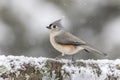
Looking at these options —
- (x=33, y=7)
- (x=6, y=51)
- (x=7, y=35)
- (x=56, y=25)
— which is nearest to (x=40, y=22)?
(x=33, y=7)

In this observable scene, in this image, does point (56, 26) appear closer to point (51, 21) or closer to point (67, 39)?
point (67, 39)

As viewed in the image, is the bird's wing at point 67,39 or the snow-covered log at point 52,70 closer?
the snow-covered log at point 52,70

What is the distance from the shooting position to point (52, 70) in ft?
17.8

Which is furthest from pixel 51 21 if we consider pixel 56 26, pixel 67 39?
pixel 67 39

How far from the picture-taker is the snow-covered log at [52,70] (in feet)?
17.4

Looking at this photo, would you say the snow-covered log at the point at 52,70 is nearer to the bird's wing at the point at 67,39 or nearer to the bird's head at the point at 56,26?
the bird's wing at the point at 67,39

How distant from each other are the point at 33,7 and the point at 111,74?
30.3 feet

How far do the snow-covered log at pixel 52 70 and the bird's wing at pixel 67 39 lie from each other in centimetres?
93

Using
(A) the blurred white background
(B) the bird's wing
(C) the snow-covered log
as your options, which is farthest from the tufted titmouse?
(A) the blurred white background

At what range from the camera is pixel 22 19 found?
1362 cm

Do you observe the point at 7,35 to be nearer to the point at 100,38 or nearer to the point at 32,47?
the point at 32,47

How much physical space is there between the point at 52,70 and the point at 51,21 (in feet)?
28.1

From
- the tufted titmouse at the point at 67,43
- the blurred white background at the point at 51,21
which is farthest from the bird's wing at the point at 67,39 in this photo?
the blurred white background at the point at 51,21

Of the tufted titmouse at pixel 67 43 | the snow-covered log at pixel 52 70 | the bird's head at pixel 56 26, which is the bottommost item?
the snow-covered log at pixel 52 70
